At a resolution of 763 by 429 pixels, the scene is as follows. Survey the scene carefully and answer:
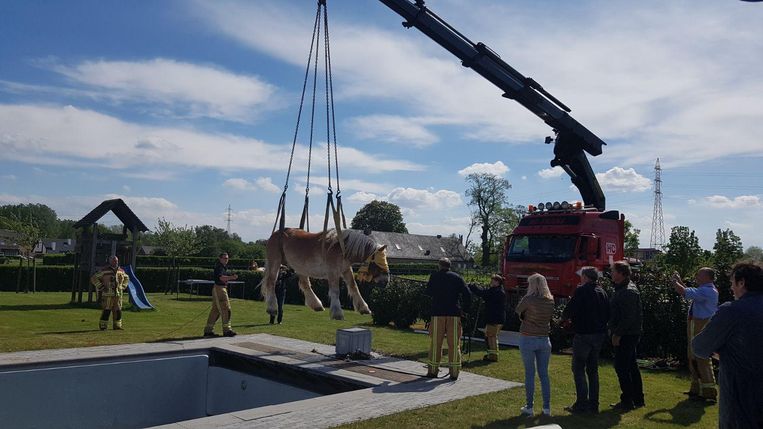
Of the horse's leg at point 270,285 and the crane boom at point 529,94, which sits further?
the crane boom at point 529,94

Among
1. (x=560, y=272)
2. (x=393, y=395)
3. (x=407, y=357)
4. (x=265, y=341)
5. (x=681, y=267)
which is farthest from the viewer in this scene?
(x=681, y=267)

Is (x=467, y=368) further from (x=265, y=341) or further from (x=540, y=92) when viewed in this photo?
(x=540, y=92)

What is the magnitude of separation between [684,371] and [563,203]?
20.2 ft

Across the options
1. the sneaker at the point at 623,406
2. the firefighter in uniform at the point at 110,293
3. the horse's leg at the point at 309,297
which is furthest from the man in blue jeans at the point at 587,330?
the firefighter in uniform at the point at 110,293


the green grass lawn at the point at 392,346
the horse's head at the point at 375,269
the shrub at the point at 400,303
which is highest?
the horse's head at the point at 375,269

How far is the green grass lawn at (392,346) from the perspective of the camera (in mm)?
8156

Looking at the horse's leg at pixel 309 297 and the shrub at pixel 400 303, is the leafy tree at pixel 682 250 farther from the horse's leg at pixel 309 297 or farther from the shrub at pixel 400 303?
the horse's leg at pixel 309 297

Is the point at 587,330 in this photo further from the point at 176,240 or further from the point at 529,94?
the point at 176,240

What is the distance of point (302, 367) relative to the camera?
11.0 metres

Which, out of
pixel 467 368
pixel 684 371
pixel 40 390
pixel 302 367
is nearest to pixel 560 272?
pixel 684 371

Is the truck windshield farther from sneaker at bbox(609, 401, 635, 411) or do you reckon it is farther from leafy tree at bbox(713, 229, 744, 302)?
sneaker at bbox(609, 401, 635, 411)

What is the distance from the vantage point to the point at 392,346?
47.1 ft

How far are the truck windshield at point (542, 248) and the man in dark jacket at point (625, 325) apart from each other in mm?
7540

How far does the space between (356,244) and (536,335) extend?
3.25 metres
